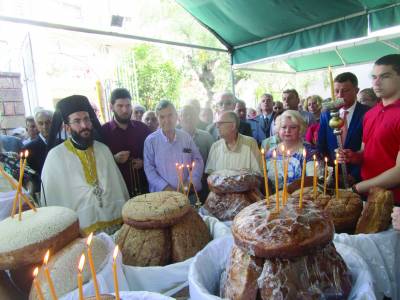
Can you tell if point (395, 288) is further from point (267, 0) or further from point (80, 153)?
point (267, 0)

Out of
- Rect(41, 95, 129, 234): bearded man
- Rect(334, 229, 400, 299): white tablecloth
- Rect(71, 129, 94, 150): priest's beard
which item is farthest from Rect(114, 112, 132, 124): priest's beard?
Rect(334, 229, 400, 299): white tablecloth

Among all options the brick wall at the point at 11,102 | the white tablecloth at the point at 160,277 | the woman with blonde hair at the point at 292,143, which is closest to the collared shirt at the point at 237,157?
the woman with blonde hair at the point at 292,143

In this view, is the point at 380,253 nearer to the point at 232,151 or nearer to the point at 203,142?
the point at 232,151

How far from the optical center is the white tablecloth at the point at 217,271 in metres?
1.09

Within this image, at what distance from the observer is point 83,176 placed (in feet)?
7.86

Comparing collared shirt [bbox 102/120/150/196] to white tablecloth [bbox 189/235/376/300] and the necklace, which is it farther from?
white tablecloth [bbox 189/235/376/300]

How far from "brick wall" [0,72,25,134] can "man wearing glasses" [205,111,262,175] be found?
205 inches

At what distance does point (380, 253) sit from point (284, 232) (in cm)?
90

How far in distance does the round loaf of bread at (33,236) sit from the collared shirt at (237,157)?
1.73 meters

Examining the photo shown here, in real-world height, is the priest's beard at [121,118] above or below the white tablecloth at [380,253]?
above

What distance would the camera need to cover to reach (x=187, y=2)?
15.9 feet

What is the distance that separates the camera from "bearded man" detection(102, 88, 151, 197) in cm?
326

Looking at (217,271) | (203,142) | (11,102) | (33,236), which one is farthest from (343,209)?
(11,102)

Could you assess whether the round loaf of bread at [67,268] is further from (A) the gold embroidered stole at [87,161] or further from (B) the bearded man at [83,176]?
(A) the gold embroidered stole at [87,161]
